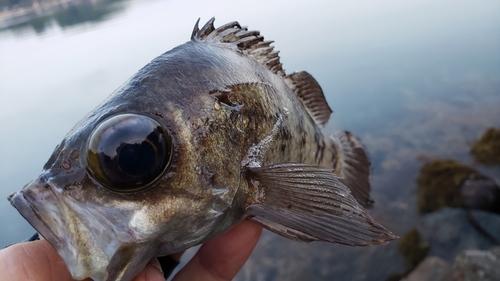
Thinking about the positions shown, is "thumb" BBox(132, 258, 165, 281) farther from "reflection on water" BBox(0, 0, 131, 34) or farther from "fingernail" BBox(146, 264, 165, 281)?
"reflection on water" BBox(0, 0, 131, 34)

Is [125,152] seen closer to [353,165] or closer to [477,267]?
[353,165]

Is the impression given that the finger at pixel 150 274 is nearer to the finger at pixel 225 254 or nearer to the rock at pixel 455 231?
the finger at pixel 225 254

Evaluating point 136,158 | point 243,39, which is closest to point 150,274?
point 136,158

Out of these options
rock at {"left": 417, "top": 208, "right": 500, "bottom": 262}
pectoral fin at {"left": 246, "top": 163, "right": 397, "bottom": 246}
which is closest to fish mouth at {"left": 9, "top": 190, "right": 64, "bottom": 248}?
pectoral fin at {"left": 246, "top": 163, "right": 397, "bottom": 246}

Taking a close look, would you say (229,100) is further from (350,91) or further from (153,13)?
(153,13)

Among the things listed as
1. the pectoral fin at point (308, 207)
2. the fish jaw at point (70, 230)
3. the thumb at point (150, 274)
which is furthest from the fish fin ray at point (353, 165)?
the fish jaw at point (70, 230)
